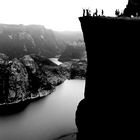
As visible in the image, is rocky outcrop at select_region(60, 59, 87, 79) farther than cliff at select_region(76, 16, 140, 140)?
Yes

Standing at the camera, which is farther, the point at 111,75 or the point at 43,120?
the point at 43,120

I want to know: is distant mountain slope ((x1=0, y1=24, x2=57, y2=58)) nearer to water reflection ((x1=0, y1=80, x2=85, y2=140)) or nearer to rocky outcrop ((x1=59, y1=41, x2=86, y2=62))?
rocky outcrop ((x1=59, y1=41, x2=86, y2=62))

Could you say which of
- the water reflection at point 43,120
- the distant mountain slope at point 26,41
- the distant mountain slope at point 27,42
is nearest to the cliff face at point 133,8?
the water reflection at point 43,120

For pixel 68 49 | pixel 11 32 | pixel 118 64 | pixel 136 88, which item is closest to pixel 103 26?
pixel 118 64

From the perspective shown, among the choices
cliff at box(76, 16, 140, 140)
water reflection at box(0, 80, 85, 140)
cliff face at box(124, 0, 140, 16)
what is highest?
cliff face at box(124, 0, 140, 16)

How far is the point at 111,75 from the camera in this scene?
31.0 feet

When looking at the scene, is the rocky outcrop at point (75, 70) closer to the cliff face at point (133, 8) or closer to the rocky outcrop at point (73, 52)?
the rocky outcrop at point (73, 52)

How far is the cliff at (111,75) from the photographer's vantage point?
8.49m

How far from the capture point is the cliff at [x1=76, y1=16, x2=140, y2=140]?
8492 mm

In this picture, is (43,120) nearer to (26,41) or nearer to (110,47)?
(110,47)

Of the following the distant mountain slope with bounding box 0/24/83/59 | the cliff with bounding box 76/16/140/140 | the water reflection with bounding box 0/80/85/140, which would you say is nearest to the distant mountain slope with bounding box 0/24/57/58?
the distant mountain slope with bounding box 0/24/83/59

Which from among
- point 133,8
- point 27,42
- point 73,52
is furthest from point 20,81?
→ point 27,42

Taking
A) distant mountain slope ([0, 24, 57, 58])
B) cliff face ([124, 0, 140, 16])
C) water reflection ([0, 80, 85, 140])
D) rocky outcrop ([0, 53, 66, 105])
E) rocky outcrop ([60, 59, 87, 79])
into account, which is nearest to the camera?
cliff face ([124, 0, 140, 16])

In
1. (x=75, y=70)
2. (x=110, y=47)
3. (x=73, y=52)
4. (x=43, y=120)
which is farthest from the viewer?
(x=73, y=52)
